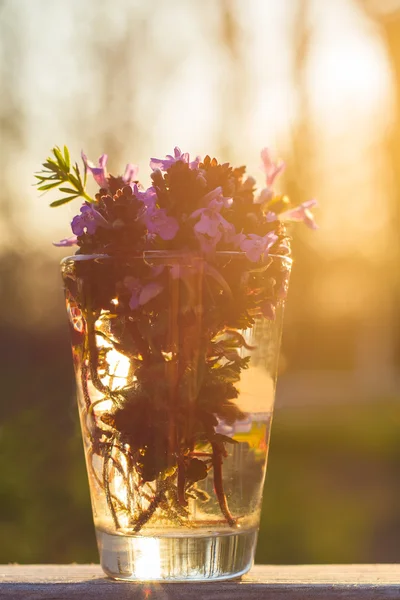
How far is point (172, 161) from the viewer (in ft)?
4.26

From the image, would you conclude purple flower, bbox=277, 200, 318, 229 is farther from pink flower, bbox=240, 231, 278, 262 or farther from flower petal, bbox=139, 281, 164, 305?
flower petal, bbox=139, 281, 164, 305

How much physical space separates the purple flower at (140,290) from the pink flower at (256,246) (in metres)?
0.14

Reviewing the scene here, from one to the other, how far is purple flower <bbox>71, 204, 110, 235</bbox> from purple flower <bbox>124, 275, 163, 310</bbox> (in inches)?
3.9

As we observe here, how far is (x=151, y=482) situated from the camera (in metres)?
1.29

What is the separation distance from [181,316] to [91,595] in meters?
0.44

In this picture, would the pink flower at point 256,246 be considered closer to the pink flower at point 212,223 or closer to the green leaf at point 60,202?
the pink flower at point 212,223

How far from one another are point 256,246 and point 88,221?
27 cm

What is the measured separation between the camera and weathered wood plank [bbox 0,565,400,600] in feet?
4.13

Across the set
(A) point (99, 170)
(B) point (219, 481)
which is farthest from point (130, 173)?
(B) point (219, 481)

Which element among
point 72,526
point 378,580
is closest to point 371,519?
point 72,526

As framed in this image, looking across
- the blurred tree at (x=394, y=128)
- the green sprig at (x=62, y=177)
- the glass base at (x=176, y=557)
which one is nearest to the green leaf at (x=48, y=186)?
the green sprig at (x=62, y=177)

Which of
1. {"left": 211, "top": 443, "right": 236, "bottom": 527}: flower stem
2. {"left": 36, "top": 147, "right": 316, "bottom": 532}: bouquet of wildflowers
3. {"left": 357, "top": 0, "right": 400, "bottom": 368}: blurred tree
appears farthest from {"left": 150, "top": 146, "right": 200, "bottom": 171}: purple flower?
{"left": 357, "top": 0, "right": 400, "bottom": 368}: blurred tree

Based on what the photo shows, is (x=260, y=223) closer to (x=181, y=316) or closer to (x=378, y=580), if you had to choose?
(x=181, y=316)

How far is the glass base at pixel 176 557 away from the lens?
132 centimetres
